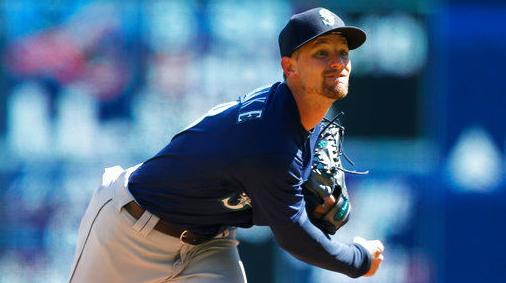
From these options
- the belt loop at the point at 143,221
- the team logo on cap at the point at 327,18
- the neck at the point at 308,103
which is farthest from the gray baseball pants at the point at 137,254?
the team logo on cap at the point at 327,18

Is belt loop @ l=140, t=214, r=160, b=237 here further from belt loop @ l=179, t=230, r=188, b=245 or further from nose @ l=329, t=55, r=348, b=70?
nose @ l=329, t=55, r=348, b=70

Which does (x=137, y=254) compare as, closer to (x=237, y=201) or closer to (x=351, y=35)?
(x=237, y=201)

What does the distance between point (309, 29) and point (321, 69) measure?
123mm

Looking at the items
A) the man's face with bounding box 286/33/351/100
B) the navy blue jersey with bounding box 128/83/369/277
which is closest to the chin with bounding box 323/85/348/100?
the man's face with bounding box 286/33/351/100

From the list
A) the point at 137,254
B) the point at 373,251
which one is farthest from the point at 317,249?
the point at 137,254

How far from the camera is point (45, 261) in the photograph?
615 centimetres

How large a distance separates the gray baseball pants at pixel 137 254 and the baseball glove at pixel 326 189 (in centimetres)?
31

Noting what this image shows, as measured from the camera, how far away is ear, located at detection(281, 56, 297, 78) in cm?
348

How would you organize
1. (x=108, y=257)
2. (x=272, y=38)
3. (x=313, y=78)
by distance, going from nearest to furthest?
(x=313, y=78)
(x=108, y=257)
(x=272, y=38)

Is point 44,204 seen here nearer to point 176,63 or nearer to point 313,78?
point 176,63

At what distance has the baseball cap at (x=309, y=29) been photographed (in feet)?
11.2

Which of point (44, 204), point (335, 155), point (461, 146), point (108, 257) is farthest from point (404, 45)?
point (108, 257)

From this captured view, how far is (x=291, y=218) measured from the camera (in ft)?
11.4

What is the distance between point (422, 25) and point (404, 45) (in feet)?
0.49
